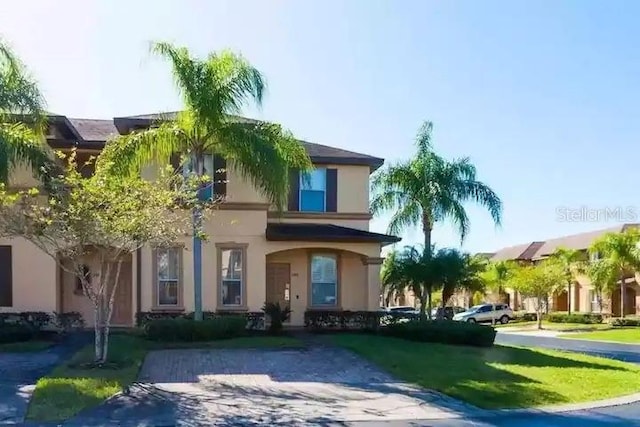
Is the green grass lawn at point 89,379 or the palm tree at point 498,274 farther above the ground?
the palm tree at point 498,274

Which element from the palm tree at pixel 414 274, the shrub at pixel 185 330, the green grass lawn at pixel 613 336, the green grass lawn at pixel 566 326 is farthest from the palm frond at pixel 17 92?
the green grass lawn at pixel 566 326

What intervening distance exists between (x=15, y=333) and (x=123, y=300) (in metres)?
4.38

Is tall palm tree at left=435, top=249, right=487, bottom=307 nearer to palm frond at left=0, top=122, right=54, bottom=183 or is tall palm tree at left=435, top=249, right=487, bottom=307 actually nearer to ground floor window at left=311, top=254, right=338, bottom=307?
ground floor window at left=311, top=254, right=338, bottom=307

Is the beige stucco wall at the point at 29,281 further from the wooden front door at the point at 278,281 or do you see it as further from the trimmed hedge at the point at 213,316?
the wooden front door at the point at 278,281

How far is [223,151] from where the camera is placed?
64.0ft

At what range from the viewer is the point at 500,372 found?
47.5 feet

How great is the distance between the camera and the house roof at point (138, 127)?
2130 centimetres

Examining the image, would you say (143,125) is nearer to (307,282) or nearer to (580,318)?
(307,282)

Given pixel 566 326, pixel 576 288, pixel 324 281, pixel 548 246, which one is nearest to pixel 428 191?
pixel 324 281

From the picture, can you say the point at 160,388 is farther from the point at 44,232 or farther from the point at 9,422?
the point at 44,232

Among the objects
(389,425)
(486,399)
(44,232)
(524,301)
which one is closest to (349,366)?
(486,399)

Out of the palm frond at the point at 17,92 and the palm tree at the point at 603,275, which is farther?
the palm tree at the point at 603,275

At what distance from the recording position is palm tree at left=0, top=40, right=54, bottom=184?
16797 mm

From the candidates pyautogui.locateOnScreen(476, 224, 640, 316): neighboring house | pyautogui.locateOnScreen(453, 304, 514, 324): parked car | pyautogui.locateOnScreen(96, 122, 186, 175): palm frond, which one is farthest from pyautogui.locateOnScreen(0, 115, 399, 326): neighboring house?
pyautogui.locateOnScreen(476, 224, 640, 316): neighboring house
